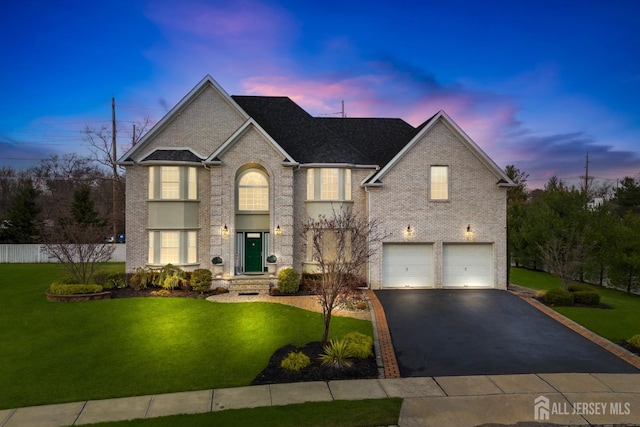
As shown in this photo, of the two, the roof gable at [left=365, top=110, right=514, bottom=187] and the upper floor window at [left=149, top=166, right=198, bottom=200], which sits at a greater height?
the roof gable at [left=365, top=110, right=514, bottom=187]

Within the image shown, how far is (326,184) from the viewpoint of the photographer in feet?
70.5

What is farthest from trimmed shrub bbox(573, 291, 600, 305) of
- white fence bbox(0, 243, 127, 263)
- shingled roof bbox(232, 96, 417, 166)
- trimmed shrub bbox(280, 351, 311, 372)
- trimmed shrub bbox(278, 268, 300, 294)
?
white fence bbox(0, 243, 127, 263)

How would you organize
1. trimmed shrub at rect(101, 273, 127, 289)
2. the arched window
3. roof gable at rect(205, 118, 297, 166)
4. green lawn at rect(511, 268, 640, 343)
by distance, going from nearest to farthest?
green lawn at rect(511, 268, 640, 343) → trimmed shrub at rect(101, 273, 127, 289) → roof gable at rect(205, 118, 297, 166) → the arched window

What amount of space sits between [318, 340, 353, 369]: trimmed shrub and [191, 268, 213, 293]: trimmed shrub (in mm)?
9506

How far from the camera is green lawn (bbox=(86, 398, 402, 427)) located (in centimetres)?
766

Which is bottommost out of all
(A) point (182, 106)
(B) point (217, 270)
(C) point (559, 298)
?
(C) point (559, 298)

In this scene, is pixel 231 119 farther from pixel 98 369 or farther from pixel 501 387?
pixel 501 387

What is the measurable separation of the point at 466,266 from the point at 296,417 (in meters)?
15.1

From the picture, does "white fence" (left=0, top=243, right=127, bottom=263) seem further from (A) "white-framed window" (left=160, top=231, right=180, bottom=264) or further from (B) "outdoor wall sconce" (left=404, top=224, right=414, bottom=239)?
(B) "outdoor wall sconce" (left=404, top=224, right=414, bottom=239)

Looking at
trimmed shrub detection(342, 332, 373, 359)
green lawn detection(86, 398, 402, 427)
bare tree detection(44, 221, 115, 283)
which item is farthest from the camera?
bare tree detection(44, 221, 115, 283)

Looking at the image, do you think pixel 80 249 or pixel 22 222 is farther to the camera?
pixel 22 222

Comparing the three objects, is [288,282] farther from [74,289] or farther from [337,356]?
[74,289]

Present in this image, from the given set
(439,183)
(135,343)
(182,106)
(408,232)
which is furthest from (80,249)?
(439,183)

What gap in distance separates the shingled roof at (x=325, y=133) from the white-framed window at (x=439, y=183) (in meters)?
2.67
